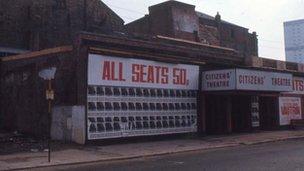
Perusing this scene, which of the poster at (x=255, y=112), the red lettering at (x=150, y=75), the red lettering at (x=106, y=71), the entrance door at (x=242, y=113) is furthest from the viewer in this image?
the poster at (x=255, y=112)

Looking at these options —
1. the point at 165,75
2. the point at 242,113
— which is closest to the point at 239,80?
the point at 165,75

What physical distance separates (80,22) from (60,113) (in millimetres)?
21022

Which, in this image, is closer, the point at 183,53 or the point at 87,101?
the point at 87,101

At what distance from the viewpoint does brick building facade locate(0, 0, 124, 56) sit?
3969 centimetres

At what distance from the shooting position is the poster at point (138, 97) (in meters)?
23.8

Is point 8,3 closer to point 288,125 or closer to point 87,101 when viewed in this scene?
point 87,101

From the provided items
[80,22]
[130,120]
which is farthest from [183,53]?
[80,22]

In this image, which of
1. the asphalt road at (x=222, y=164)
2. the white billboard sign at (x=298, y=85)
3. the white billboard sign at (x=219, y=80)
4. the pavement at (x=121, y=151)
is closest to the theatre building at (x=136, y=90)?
the white billboard sign at (x=219, y=80)

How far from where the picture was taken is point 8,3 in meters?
40.1

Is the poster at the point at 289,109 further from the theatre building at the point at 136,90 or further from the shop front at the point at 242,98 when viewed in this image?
the shop front at the point at 242,98

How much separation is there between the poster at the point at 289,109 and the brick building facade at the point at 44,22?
15975 millimetres

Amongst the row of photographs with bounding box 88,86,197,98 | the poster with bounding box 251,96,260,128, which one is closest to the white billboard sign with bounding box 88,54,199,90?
the row of photographs with bounding box 88,86,197,98

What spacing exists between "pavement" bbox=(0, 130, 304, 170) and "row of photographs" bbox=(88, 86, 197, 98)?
8.27ft

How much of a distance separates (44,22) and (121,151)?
23435 millimetres
